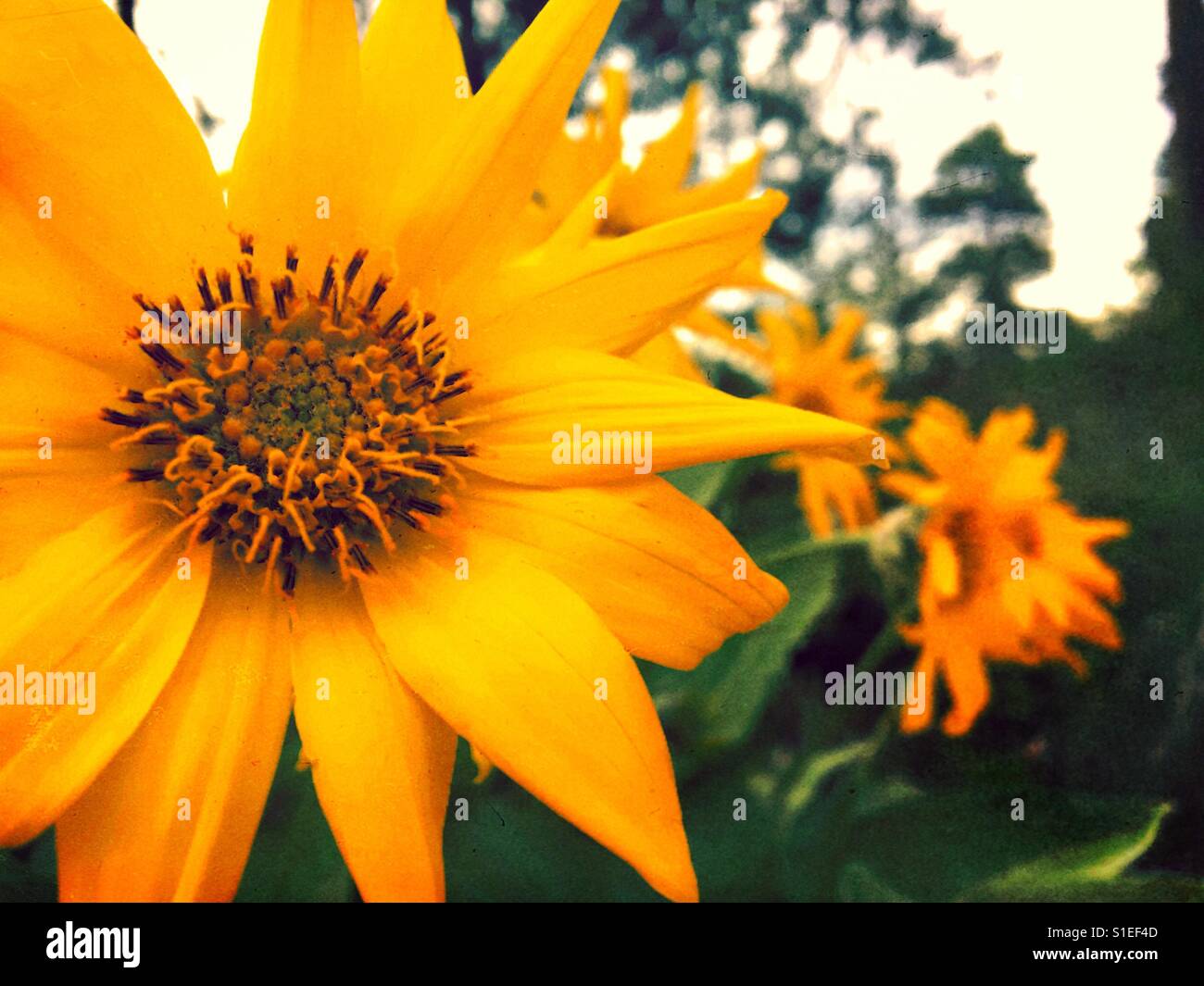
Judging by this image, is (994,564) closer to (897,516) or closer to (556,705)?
(897,516)

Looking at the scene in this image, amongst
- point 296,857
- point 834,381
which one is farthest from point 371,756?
point 834,381

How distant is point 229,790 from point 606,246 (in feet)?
1.10

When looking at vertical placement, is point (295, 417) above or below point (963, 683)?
above

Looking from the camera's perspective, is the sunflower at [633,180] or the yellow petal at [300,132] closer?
the yellow petal at [300,132]

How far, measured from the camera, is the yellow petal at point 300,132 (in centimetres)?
53

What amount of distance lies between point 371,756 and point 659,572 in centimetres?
17

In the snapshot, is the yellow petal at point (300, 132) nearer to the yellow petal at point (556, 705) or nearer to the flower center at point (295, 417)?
the flower center at point (295, 417)

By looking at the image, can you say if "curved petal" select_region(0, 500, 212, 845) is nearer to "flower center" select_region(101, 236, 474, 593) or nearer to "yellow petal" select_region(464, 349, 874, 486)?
"flower center" select_region(101, 236, 474, 593)

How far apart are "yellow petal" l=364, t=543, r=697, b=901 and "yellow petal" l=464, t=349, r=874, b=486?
0.22ft

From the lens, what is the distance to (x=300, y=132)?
546 millimetres

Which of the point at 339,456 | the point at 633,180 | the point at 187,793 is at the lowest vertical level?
the point at 187,793

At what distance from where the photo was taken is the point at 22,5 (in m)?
0.50

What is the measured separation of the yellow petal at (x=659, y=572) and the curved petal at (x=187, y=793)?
6.5 inches

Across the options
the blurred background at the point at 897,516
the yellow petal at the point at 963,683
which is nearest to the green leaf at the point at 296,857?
the blurred background at the point at 897,516
